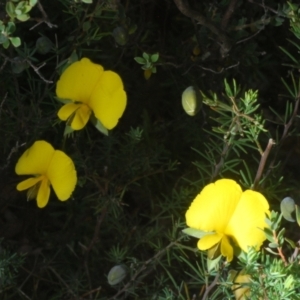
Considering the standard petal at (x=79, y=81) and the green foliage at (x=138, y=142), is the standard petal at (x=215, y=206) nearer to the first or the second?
the green foliage at (x=138, y=142)

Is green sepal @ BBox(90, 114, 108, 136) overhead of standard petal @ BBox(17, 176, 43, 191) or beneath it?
overhead

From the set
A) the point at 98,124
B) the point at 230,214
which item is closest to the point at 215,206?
the point at 230,214

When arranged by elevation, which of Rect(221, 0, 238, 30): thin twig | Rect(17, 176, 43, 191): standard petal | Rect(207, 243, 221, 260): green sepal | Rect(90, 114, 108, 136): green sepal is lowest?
Rect(17, 176, 43, 191): standard petal

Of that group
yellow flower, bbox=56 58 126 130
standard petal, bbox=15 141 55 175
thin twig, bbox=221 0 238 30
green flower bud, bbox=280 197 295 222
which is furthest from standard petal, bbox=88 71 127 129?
Answer: green flower bud, bbox=280 197 295 222

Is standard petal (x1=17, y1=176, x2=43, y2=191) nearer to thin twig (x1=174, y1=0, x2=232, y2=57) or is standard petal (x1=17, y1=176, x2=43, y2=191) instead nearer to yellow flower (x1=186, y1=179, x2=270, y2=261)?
yellow flower (x1=186, y1=179, x2=270, y2=261)

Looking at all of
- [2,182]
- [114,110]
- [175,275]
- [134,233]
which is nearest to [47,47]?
[114,110]

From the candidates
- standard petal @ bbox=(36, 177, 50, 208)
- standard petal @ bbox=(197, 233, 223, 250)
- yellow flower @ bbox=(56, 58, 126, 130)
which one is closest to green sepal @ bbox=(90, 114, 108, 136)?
yellow flower @ bbox=(56, 58, 126, 130)

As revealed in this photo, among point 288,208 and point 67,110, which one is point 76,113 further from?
point 288,208

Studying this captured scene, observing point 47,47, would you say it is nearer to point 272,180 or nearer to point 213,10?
point 213,10

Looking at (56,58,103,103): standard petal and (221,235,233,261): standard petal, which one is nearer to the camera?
(221,235,233,261): standard petal
